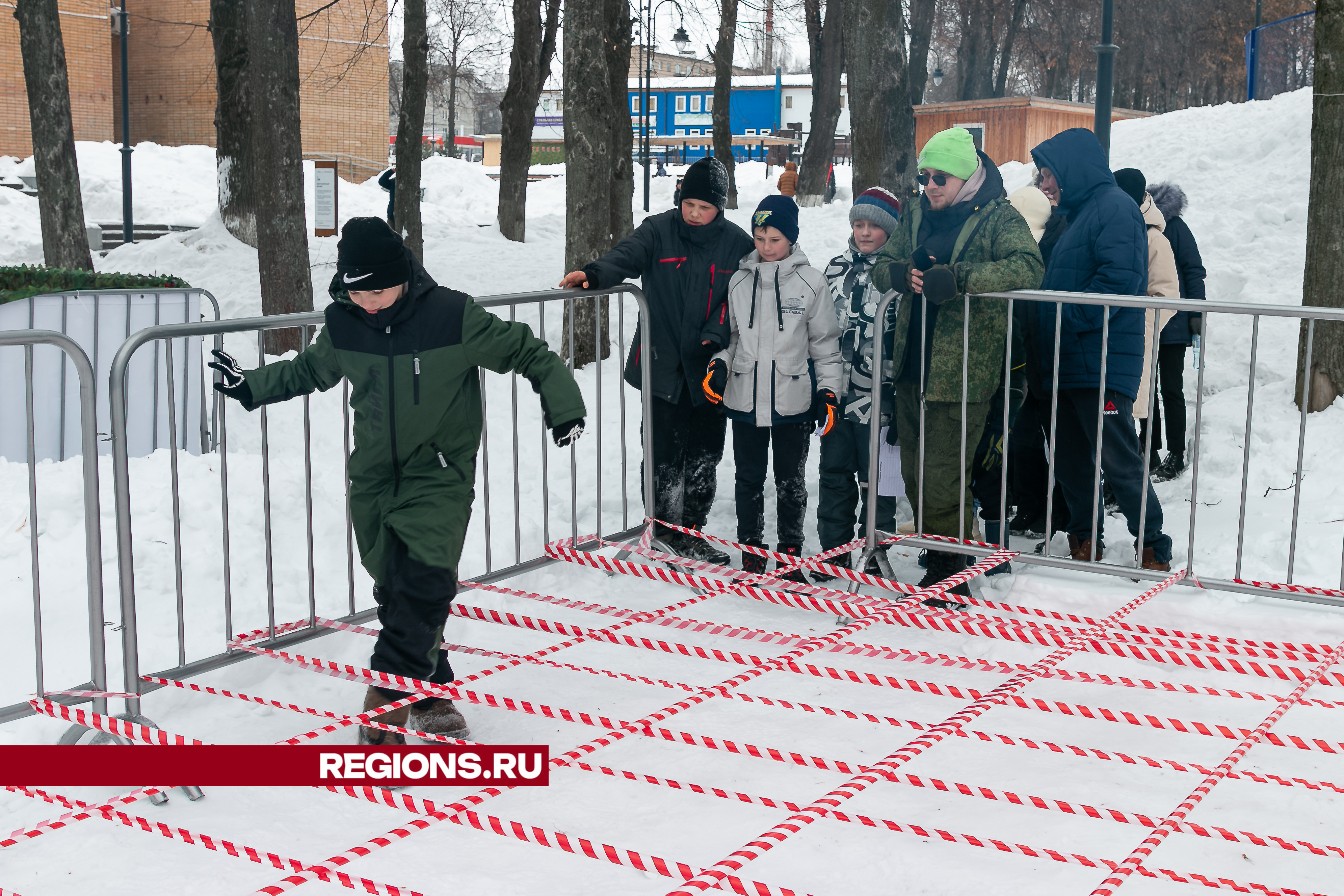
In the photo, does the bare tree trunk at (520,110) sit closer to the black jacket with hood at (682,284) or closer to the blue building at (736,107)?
the black jacket with hood at (682,284)

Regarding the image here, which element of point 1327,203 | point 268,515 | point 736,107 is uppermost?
point 736,107

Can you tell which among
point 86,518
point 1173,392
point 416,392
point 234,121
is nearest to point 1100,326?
point 1173,392

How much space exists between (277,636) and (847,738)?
2097 mm

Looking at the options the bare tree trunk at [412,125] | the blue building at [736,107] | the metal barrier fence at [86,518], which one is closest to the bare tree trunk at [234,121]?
the bare tree trunk at [412,125]

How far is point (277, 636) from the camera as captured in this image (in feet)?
15.6

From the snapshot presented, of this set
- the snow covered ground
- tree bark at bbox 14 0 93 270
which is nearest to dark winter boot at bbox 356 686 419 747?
the snow covered ground

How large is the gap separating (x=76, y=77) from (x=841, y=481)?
34769mm

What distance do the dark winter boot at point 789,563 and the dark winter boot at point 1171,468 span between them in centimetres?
248

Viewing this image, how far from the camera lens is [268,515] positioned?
181 inches

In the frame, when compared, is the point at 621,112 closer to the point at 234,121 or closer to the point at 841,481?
the point at 234,121

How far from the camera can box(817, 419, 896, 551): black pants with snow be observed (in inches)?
238

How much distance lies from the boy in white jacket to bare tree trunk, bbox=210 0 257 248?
464 inches

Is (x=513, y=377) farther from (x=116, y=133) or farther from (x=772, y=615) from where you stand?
(x=116, y=133)

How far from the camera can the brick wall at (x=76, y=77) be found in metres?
33.4
